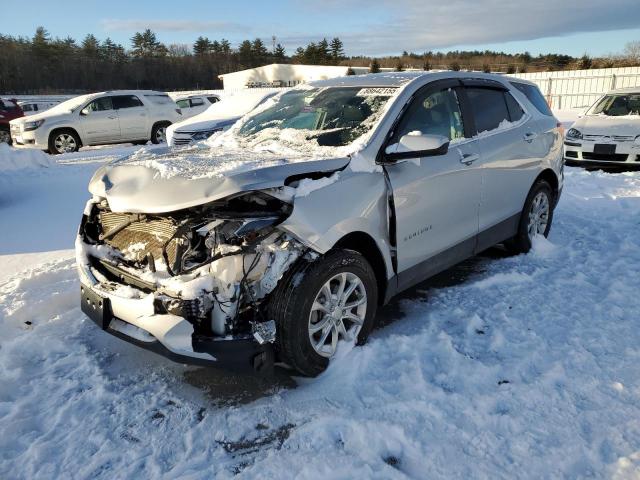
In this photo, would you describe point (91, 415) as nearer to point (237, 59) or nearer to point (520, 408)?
point (520, 408)

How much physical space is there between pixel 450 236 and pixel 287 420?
2041 millimetres

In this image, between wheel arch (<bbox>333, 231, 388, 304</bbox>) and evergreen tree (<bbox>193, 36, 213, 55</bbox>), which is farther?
evergreen tree (<bbox>193, 36, 213, 55</bbox>)

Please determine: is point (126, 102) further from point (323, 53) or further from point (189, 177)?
point (323, 53)

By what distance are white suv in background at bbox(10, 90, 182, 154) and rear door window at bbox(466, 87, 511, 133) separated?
42.9 ft

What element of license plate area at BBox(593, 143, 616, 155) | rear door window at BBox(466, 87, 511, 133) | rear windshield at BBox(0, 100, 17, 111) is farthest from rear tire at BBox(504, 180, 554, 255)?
rear windshield at BBox(0, 100, 17, 111)

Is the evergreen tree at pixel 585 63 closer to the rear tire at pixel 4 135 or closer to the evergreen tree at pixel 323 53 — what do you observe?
→ the rear tire at pixel 4 135

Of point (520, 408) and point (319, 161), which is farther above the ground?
point (319, 161)

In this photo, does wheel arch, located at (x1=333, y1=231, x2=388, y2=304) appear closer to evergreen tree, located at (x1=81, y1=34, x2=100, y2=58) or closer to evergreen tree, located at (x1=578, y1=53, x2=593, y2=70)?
evergreen tree, located at (x1=578, y1=53, x2=593, y2=70)

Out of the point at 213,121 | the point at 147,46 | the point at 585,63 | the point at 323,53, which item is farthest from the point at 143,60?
the point at 213,121

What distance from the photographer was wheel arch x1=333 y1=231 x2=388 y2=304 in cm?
328

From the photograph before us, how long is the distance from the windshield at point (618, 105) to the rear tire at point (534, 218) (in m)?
6.56

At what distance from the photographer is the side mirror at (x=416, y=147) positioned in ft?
11.0

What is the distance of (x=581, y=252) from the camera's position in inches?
207

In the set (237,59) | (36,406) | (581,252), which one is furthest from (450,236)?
(237,59)
